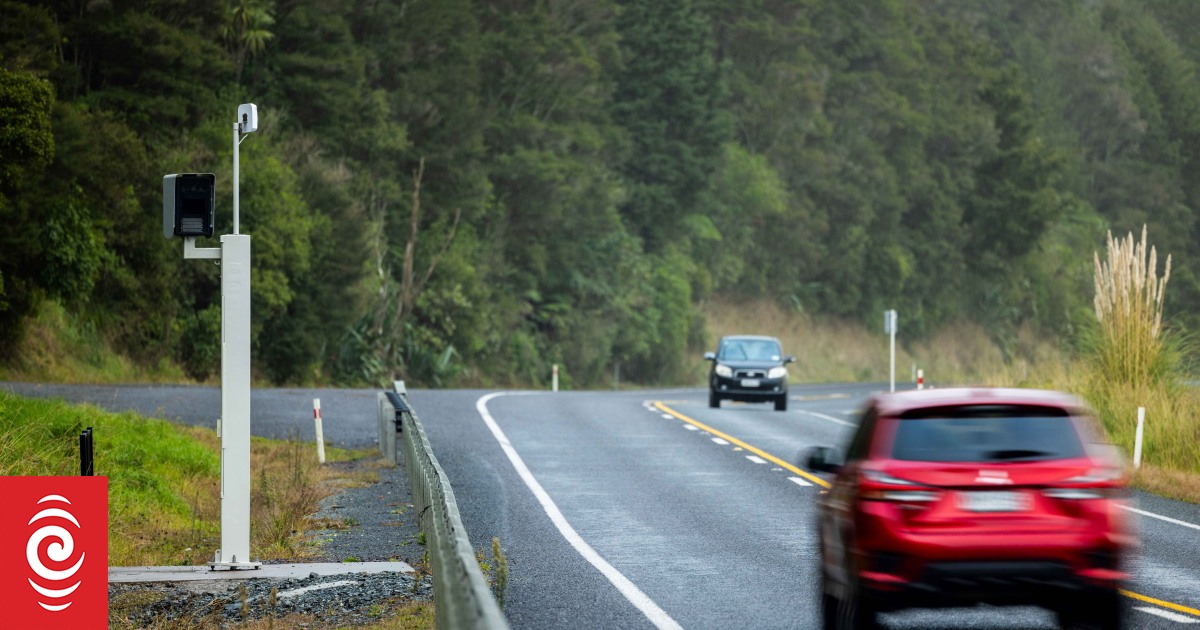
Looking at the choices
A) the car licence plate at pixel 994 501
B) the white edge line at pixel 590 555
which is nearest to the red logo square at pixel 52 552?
the white edge line at pixel 590 555

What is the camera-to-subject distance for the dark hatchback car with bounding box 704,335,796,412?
38.4 meters

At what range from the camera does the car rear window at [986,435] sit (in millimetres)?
10234

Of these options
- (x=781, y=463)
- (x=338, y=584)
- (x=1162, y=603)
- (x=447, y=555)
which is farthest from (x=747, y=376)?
(x=447, y=555)

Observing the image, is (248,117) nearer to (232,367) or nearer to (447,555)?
(232,367)

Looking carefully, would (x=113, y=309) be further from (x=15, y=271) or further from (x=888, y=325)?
(x=888, y=325)

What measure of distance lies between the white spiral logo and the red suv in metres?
5.05

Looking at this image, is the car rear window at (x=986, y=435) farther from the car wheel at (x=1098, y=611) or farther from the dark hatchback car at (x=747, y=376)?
the dark hatchback car at (x=747, y=376)

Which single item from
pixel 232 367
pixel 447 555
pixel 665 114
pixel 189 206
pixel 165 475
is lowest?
pixel 165 475

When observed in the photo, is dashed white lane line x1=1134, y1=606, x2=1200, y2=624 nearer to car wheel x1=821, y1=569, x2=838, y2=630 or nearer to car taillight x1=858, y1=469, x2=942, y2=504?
car wheel x1=821, y1=569, x2=838, y2=630

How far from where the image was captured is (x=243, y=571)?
1447 centimetres

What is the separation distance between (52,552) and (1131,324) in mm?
19132

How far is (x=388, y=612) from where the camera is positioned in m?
12.7

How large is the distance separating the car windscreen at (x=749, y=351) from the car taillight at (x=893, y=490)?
2862 cm

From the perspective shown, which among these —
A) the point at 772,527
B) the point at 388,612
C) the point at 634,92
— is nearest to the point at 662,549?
the point at 772,527
